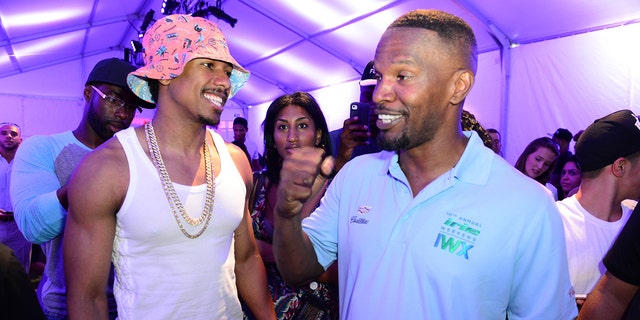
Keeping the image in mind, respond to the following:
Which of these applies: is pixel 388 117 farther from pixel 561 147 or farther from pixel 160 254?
pixel 561 147

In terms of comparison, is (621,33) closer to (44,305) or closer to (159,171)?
(159,171)

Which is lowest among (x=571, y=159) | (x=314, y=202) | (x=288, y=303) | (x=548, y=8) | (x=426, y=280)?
(x=288, y=303)

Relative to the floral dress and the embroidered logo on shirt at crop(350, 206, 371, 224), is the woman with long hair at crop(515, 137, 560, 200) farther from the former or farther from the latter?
the embroidered logo on shirt at crop(350, 206, 371, 224)

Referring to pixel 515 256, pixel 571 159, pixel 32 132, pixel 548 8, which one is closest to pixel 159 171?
pixel 515 256

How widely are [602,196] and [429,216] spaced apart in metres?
1.41

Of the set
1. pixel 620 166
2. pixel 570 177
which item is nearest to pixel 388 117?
pixel 620 166

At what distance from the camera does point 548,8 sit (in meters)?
6.96

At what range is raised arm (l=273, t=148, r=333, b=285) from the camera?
1442mm

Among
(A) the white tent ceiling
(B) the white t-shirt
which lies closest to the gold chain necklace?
(B) the white t-shirt

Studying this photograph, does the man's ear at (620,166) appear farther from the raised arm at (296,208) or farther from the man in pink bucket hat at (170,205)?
the man in pink bucket hat at (170,205)

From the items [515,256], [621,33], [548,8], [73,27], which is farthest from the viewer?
[73,27]

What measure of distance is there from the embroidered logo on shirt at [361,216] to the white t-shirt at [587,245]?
4.16ft

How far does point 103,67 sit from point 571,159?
537 cm

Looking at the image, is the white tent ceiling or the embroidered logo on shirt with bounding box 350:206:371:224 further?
the white tent ceiling
